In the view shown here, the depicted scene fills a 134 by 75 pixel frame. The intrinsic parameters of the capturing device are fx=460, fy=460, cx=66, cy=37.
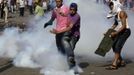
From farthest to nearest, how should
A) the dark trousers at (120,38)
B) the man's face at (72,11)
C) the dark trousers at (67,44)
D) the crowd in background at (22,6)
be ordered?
the crowd in background at (22,6), the dark trousers at (120,38), the man's face at (72,11), the dark trousers at (67,44)

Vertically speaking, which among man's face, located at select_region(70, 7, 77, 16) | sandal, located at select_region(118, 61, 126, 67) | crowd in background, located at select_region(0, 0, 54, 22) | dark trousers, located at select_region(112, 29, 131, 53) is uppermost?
man's face, located at select_region(70, 7, 77, 16)

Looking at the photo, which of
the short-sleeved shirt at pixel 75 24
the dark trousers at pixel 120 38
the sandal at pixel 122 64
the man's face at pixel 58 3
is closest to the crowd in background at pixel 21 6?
the sandal at pixel 122 64

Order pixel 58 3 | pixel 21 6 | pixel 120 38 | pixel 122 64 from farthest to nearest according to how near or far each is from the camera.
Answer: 1. pixel 21 6
2. pixel 122 64
3. pixel 120 38
4. pixel 58 3

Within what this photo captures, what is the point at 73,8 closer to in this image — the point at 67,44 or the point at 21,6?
the point at 67,44

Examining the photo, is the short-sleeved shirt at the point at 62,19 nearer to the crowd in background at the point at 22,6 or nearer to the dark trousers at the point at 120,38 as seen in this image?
the dark trousers at the point at 120,38

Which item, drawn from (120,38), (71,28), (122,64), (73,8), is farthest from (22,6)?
(71,28)

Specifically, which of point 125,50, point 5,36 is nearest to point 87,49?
point 125,50

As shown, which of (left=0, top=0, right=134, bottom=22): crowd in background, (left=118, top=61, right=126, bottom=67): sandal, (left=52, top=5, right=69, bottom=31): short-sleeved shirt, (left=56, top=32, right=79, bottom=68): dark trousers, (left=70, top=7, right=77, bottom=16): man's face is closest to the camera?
(left=56, top=32, right=79, bottom=68): dark trousers

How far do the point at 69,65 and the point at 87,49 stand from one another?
3.74 meters

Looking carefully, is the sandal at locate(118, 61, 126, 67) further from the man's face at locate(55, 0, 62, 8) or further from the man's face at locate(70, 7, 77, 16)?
the man's face at locate(55, 0, 62, 8)

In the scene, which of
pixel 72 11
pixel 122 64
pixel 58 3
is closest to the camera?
pixel 58 3

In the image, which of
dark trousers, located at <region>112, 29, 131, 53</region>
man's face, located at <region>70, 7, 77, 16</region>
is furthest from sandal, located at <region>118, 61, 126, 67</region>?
man's face, located at <region>70, 7, 77, 16</region>

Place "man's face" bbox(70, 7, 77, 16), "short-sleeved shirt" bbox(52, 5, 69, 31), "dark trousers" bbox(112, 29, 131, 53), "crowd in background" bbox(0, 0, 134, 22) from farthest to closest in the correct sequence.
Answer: "crowd in background" bbox(0, 0, 134, 22) → "dark trousers" bbox(112, 29, 131, 53) → "man's face" bbox(70, 7, 77, 16) → "short-sleeved shirt" bbox(52, 5, 69, 31)

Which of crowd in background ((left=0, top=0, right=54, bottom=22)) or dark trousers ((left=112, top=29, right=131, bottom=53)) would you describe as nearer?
dark trousers ((left=112, top=29, right=131, bottom=53))
